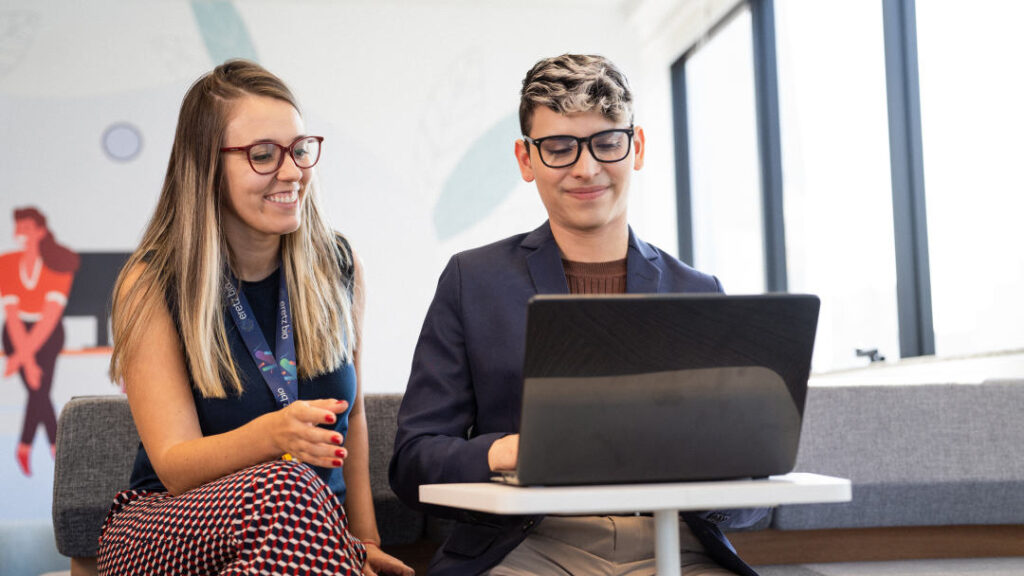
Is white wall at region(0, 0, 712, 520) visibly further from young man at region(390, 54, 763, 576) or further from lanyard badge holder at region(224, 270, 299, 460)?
young man at region(390, 54, 763, 576)

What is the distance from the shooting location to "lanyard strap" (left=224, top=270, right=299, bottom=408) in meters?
1.89

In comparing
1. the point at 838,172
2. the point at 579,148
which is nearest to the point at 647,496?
the point at 579,148

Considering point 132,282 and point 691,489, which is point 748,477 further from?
point 132,282

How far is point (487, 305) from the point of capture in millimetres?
1832

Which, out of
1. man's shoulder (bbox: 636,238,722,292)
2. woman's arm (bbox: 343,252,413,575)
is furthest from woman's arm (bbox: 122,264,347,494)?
man's shoulder (bbox: 636,238,722,292)

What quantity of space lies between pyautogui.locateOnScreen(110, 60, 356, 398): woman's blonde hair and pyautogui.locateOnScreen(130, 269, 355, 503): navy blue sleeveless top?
3 centimetres

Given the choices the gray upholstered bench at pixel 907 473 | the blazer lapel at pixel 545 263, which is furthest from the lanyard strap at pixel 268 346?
the gray upholstered bench at pixel 907 473

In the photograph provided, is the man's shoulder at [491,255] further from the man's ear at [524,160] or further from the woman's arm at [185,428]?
the woman's arm at [185,428]

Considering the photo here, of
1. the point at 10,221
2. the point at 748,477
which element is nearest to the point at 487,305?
the point at 748,477

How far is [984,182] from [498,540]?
115 inches

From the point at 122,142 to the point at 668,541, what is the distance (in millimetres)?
5693

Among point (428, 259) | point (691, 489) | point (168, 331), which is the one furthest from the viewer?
point (428, 259)

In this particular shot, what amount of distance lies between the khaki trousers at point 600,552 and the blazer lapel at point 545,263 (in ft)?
1.41

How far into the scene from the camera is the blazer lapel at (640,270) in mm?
1848
